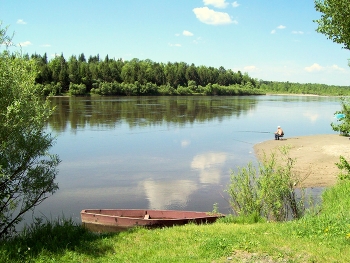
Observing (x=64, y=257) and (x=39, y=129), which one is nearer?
(x=64, y=257)

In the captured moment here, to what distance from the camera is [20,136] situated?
956 centimetres

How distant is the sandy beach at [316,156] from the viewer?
71.7 ft

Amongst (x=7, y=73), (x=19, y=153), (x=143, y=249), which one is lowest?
(x=143, y=249)

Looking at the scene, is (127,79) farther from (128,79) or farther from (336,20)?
(336,20)

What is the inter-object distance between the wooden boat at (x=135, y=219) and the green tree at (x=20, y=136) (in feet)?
12.8

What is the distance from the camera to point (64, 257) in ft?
26.9

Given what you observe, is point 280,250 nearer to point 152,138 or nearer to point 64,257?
point 64,257

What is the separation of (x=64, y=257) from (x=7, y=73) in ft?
16.5

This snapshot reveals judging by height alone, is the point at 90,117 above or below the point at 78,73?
A: below

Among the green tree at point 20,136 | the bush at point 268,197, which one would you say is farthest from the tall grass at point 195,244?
the bush at point 268,197

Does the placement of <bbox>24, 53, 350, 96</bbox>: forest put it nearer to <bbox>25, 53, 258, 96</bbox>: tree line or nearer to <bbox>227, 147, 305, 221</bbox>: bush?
<bbox>25, 53, 258, 96</bbox>: tree line

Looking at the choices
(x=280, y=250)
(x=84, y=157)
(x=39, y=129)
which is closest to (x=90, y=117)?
(x=84, y=157)

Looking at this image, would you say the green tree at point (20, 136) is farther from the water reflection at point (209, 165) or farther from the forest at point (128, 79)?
the forest at point (128, 79)

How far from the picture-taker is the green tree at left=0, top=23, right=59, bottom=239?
9.30 metres
